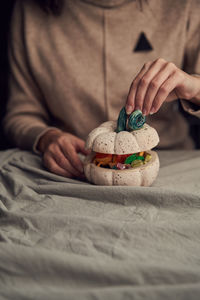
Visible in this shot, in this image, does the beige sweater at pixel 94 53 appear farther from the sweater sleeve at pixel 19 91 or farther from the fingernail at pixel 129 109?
the fingernail at pixel 129 109

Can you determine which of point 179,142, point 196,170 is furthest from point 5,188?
point 179,142

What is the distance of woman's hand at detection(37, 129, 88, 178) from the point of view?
92 centimetres

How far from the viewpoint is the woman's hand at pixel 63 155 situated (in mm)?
918

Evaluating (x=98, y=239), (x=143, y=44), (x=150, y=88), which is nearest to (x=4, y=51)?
(x=143, y=44)

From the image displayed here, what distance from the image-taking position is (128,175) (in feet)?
2.57

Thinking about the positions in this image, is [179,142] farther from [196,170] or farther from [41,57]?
[41,57]

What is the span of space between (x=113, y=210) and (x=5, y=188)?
326 mm

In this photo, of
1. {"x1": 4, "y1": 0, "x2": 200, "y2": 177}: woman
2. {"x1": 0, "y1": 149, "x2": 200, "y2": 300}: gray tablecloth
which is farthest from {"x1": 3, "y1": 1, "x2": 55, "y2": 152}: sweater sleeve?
{"x1": 0, "y1": 149, "x2": 200, "y2": 300}: gray tablecloth

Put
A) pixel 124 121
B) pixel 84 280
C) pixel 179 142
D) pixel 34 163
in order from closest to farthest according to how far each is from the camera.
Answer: pixel 84 280, pixel 124 121, pixel 34 163, pixel 179 142

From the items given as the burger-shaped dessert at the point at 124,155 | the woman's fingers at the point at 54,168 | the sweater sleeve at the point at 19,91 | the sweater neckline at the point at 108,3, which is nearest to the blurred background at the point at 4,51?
the sweater sleeve at the point at 19,91

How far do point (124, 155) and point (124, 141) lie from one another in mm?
63

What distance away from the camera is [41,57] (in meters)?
1.24

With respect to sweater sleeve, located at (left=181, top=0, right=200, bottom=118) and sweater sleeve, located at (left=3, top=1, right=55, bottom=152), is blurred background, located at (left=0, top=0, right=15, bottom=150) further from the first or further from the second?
sweater sleeve, located at (left=181, top=0, right=200, bottom=118)

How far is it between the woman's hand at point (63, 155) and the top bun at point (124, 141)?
0.12 m
